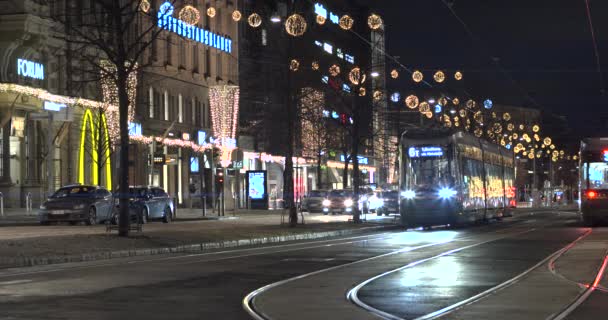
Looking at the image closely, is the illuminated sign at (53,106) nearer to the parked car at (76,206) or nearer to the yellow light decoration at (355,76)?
the parked car at (76,206)

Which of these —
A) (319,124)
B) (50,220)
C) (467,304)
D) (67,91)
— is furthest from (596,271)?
(319,124)

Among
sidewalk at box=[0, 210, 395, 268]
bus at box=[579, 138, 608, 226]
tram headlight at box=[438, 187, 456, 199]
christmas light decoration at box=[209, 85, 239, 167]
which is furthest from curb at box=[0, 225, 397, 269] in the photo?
christmas light decoration at box=[209, 85, 239, 167]

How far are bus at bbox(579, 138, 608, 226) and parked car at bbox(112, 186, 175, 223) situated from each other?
16999 millimetres

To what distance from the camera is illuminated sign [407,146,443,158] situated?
1294 inches

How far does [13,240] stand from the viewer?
70.2ft

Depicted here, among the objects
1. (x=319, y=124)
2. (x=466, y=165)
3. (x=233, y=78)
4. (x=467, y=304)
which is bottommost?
(x=467, y=304)

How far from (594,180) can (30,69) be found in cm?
2625

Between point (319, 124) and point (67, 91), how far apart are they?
21.2 m

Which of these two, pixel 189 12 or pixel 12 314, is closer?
pixel 12 314

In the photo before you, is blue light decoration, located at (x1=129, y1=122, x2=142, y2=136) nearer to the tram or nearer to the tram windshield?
the tram

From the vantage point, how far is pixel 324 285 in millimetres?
13914

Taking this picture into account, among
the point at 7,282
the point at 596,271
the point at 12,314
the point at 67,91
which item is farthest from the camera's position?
the point at 67,91

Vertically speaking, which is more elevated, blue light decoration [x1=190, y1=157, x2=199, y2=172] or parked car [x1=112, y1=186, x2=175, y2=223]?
blue light decoration [x1=190, y1=157, x2=199, y2=172]

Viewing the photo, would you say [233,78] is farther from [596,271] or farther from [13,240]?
[596,271]
